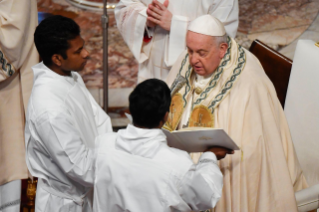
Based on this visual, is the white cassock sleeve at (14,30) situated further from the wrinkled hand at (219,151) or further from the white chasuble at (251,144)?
the wrinkled hand at (219,151)

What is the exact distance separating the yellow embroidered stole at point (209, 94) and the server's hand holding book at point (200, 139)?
1.66 feet

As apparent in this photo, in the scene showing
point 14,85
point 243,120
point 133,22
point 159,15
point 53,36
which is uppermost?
point 53,36

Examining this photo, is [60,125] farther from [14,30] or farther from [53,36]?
[14,30]

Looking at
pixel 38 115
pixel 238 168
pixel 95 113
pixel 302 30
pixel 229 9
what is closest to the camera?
pixel 38 115

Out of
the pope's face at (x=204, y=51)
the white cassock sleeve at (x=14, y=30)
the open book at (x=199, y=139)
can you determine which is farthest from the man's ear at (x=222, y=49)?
the white cassock sleeve at (x=14, y=30)

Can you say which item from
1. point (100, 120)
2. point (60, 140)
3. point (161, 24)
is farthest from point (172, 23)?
point (60, 140)

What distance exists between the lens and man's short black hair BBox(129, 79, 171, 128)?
2184mm

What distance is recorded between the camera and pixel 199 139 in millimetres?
2504

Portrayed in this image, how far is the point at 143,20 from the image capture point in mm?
4164

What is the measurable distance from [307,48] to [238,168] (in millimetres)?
1166

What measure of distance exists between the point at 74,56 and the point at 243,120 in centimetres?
118

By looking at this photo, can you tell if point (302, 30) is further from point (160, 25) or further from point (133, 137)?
point (133, 137)

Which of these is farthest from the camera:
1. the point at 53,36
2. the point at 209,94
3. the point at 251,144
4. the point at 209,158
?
the point at 209,94

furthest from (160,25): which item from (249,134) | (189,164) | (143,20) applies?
(189,164)
